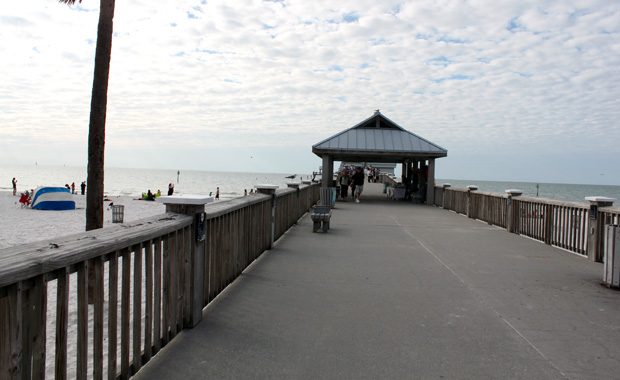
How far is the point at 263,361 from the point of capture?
149 inches

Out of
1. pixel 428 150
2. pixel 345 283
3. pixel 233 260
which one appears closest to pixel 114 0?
pixel 233 260

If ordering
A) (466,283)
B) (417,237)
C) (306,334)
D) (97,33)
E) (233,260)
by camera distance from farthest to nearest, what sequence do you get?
(417,237) → (97,33) → (466,283) → (233,260) → (306,334)

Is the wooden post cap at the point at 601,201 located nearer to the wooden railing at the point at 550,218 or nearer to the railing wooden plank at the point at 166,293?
the wooden railing at the point at 550,218

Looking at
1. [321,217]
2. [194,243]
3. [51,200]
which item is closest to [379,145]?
[321,217]

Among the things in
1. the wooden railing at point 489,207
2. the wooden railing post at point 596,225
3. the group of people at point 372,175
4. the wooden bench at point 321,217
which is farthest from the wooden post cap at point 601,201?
the group of people at point 372,175

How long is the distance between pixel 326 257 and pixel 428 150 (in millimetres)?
16268

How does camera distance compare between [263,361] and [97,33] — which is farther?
[97,33]

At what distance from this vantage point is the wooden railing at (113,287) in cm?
223

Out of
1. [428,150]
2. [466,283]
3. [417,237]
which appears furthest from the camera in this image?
[428,150]

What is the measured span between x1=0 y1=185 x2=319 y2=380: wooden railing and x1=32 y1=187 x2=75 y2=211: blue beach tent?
30.6 metres

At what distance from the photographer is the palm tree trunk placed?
8.17 metres

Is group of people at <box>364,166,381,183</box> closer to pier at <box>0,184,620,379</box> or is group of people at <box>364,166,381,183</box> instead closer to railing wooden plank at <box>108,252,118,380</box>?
pier at <box>0,184,620,379</box>

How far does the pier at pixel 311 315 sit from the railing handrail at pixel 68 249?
18mm

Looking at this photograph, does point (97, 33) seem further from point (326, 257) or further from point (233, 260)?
point (326, 257)
